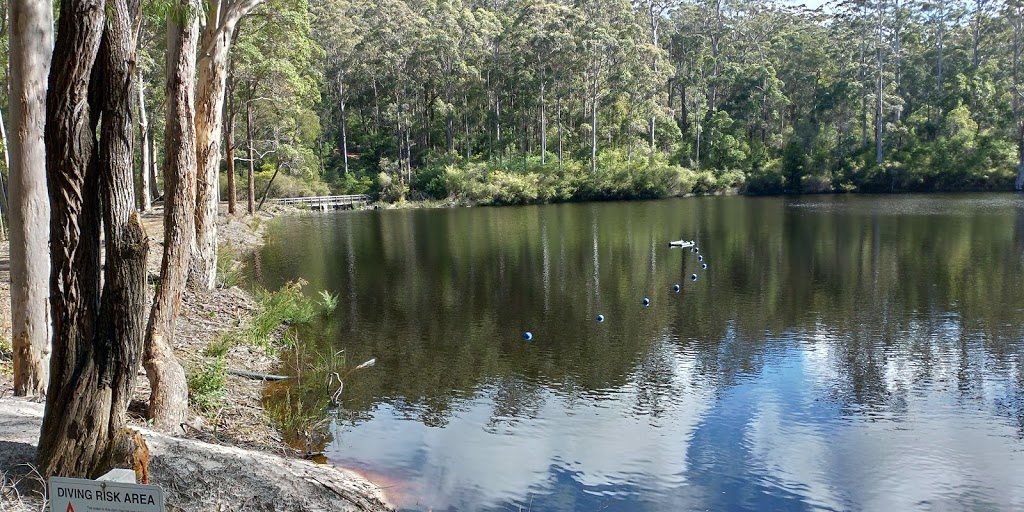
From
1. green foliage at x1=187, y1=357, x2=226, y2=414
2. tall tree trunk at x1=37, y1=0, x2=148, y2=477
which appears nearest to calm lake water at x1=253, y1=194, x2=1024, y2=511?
green foliage at x1=187, y1=357, x2=226, y2=414

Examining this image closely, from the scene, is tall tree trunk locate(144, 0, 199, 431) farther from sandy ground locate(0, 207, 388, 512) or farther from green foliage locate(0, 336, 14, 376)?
green foliage locate(0, 336, 14, 376)

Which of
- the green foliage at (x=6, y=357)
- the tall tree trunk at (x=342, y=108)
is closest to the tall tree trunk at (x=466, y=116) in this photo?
the tall tree trunk at (x=342, y=108)

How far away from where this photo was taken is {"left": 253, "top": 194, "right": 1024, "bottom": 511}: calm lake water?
24.1 ft

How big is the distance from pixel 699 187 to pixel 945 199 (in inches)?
605

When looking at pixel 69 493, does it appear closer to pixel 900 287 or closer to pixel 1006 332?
pixel 1006 332

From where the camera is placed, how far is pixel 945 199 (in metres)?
41.9

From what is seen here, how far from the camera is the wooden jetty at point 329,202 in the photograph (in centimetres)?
4638

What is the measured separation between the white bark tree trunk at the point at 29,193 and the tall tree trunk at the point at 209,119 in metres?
5.51

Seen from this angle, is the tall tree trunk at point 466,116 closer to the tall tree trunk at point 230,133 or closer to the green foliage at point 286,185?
the green foliage at point 286,185

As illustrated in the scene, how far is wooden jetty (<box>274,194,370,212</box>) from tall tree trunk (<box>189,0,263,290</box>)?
108ft

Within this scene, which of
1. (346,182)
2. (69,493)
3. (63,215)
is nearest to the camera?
(69,493)

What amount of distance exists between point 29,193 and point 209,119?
6.15 metres

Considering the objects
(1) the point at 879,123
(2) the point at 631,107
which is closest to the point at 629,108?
(2) the point at 631,107

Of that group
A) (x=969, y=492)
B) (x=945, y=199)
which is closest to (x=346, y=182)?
(x=945, y=199)
